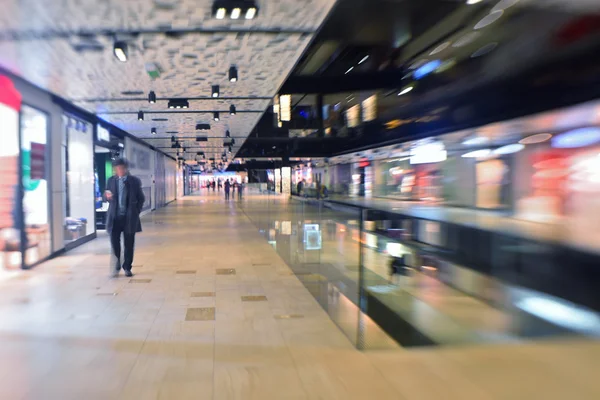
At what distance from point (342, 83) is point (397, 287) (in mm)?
10897

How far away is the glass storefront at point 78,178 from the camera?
329 inches

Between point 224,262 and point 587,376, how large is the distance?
17.2ft

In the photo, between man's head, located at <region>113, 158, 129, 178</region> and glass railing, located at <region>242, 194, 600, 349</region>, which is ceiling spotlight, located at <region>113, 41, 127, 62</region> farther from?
glass railing, located at <region>242, 194, 600, 349</region>

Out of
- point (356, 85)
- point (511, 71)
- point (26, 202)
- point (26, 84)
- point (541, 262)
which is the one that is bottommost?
point (541, 262)

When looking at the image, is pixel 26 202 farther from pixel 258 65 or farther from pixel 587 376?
pixel 587 376

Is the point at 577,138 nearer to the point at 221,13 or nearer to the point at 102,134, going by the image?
the point at 221,13

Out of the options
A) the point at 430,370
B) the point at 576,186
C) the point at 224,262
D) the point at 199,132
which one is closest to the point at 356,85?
the point at 199,132

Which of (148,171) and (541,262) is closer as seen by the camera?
(541,262)

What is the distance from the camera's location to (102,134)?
10.9 m

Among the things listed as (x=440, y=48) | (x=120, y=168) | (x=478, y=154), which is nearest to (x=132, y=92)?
(x=120, y=168)

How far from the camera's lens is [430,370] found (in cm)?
321

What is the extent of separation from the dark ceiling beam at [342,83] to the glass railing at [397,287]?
21.2 feet

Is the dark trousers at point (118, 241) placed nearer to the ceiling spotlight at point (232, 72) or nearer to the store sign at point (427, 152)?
the ceiling spotlight at point (232, 72)

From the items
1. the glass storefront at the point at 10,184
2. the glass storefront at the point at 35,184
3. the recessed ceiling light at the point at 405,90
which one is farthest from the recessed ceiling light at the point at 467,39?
the glass storefront at the point at 10,184
